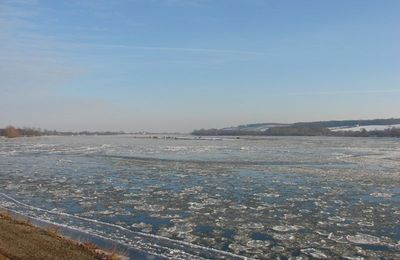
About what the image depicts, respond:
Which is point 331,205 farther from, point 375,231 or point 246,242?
point 246,242

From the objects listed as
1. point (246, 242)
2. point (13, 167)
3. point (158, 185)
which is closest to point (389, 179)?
point (158, 185)

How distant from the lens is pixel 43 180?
22672mm

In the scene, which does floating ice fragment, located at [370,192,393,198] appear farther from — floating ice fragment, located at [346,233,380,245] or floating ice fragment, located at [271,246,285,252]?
floating ice fragment, located at [271,246,285,252]

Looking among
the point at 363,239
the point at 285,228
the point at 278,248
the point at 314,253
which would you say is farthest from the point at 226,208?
the point at 314,253

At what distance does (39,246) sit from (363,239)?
7.10m

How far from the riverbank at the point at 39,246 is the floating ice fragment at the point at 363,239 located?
5.34m

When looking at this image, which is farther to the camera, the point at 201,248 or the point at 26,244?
the point at 201,248

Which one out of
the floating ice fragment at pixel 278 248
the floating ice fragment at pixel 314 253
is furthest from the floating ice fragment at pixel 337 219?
the floating ice fragment at pixel 278 248

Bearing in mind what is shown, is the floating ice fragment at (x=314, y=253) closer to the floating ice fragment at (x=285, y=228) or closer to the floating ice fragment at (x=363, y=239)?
the floating ice fragment at (x=363, y=239)

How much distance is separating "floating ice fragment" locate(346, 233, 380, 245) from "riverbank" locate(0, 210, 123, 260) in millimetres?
5345

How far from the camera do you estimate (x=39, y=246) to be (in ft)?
30.4

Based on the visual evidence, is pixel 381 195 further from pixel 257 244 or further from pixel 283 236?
pixel 257 244

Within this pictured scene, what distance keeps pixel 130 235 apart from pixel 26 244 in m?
2.84

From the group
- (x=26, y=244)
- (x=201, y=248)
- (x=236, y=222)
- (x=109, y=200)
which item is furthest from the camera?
(x=109, y=200)
